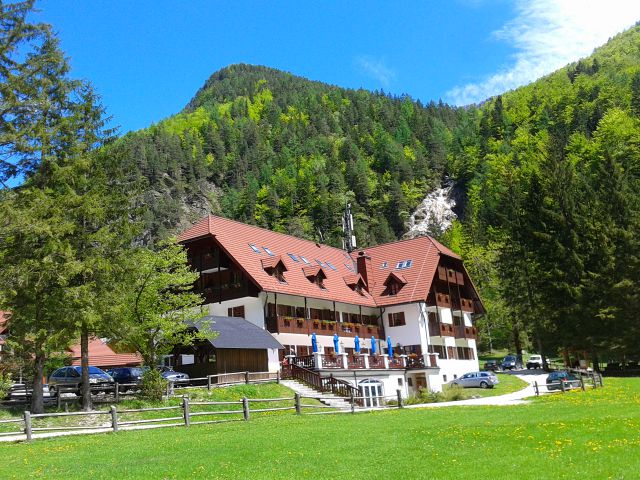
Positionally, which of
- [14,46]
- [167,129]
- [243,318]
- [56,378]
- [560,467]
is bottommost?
[560,467]

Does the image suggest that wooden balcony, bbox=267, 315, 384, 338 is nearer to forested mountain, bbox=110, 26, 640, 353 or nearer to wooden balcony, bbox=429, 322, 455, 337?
wooden balcony, bbox=429, 322, 455, 337

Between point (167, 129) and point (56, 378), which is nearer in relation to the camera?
point (56, 378)

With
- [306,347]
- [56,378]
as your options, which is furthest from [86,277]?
[306,347]

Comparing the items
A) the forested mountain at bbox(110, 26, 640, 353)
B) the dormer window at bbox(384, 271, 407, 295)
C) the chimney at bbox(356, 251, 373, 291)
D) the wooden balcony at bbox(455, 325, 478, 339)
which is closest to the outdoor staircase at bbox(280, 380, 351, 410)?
the forested mountain at bbox(110, 26, 640, 353)

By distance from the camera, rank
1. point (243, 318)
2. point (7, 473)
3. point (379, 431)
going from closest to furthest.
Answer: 1. point (7, 473)
2. point (379, 431)
3. point (243, 318)

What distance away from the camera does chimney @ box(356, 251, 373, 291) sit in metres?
53.2

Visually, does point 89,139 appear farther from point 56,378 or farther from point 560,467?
point 560,467

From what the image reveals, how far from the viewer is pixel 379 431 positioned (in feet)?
58.7

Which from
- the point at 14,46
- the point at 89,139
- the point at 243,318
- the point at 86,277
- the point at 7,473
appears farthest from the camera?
the point at 243,318

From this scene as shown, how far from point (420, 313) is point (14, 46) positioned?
35228 millimetres

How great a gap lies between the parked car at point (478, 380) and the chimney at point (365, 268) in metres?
11.5

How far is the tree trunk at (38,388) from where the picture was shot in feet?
82.6

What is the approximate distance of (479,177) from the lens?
135 meters

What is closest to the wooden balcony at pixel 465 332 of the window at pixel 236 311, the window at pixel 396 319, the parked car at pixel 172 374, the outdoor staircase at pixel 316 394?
the window at pixel 396 319
